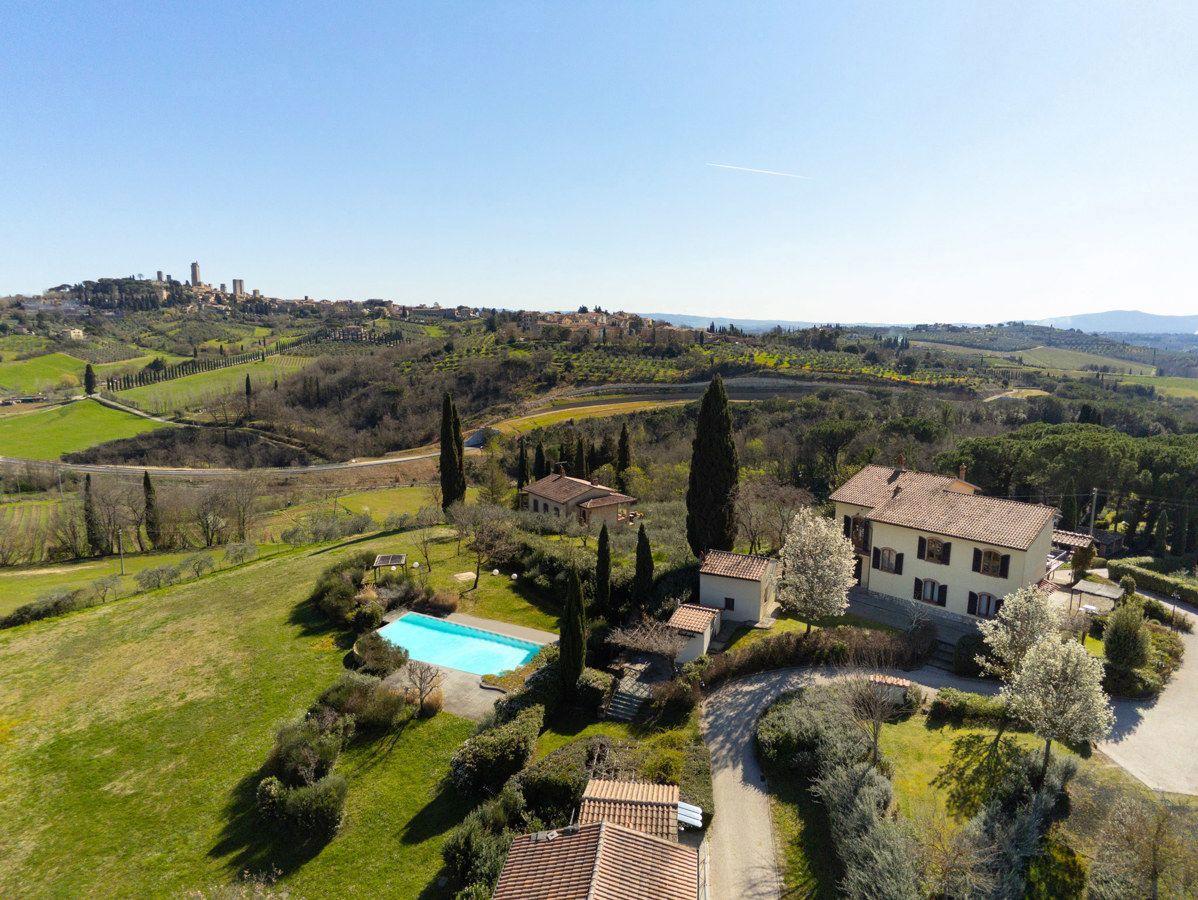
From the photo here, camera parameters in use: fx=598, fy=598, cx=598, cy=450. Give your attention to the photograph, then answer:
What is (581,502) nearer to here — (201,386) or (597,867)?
(597,867)

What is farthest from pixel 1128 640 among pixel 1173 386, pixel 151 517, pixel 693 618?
pixel 1173 386

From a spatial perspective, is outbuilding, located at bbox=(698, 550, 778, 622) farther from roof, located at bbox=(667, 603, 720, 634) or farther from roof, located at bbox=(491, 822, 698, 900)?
roof, located at bbox=(491, 822, 698, 900)

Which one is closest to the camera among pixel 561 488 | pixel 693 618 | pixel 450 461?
pixel 693 618

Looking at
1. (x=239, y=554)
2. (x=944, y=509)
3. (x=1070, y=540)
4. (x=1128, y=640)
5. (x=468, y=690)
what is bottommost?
(x=239, y=554)

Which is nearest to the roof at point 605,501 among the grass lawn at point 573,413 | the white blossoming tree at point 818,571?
the white blossoming tree at point 818,571

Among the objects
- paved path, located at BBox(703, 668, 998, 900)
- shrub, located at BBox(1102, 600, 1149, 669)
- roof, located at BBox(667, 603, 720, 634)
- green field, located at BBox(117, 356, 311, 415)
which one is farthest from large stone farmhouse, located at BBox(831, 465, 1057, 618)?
green field, located at BBox(117, 356, 311, 415)

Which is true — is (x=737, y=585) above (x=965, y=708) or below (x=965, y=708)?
above
